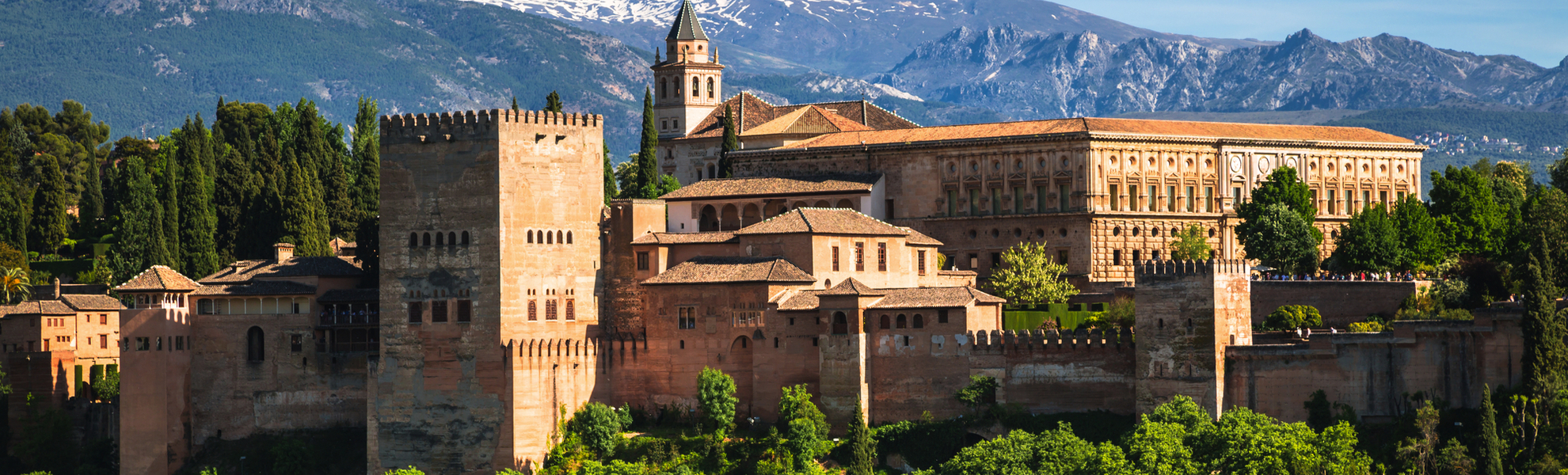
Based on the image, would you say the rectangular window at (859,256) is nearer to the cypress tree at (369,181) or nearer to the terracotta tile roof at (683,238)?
the terracotta tile roof at (683,238)

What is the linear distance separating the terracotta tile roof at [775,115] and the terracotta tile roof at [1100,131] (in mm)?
9768

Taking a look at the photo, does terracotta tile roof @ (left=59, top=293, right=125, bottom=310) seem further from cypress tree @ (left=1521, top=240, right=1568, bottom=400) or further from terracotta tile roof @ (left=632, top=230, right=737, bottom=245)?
cypress tree @ (left=1521, top=240, right=1568, bottom=400)

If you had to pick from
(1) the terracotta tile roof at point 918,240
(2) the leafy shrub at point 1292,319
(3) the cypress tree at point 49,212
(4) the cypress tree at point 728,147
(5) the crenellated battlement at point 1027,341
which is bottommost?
(5) the crenellated battlement at point 1027,341

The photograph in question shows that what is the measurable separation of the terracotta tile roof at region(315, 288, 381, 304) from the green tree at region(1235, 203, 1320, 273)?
3705 cm

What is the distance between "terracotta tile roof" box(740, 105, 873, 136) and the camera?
10019cm

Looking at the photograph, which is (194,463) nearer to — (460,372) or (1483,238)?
(460,372)

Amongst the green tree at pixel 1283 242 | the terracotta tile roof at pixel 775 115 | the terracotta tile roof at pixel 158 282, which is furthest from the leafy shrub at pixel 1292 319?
the terracotta tile roof at pixel 158 282

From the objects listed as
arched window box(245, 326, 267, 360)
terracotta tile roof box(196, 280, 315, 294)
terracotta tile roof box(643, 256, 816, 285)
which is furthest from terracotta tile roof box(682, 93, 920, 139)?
arched window box(245, 326, 267, 360)

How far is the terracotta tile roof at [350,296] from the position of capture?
253 feet

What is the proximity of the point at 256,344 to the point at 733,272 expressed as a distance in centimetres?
1948

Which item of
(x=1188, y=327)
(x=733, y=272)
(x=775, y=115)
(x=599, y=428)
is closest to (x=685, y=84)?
(x=775, y=115)

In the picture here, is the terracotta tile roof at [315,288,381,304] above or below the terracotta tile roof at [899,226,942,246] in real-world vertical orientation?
below

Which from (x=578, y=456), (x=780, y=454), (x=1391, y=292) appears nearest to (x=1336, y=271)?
(x=1391, y=292)

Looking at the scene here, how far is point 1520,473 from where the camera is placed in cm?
5966
